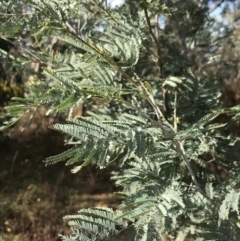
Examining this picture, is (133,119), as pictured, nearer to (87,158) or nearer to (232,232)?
(87,158)

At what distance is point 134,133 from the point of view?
1.33m

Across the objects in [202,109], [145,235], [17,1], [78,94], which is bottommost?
[145,235]

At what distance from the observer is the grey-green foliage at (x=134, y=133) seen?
1.30 m

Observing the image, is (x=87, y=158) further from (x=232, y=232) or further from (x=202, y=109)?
(x=202, y=109)

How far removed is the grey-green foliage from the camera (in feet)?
4.26

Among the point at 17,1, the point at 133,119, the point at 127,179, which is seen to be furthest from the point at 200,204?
the point at 17,1

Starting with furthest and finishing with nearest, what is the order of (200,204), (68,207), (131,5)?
(68,207)
(131,5)
(200,204)

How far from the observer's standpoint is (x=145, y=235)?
133cm

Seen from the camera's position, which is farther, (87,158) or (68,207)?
(68,207)

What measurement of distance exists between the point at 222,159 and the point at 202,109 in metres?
0.32

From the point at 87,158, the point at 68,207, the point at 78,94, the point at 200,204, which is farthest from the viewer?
the point at 68,207

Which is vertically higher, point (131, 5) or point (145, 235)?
point (131, 5)

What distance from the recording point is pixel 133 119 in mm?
1606

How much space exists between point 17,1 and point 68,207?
3.77 metres
